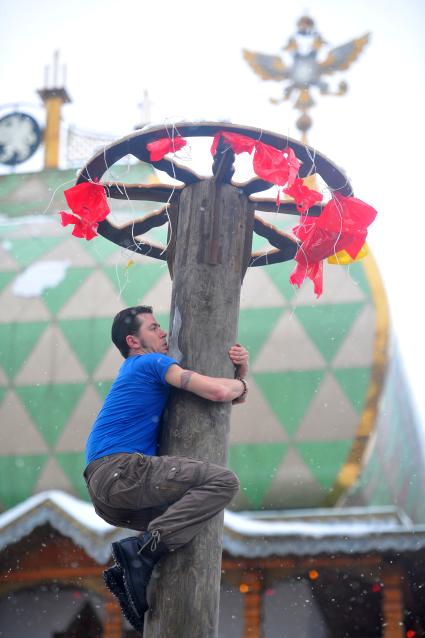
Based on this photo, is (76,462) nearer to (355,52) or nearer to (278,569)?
(278,569)

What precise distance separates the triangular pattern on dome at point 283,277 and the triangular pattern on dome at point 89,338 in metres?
1.74

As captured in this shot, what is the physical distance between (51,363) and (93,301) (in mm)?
780

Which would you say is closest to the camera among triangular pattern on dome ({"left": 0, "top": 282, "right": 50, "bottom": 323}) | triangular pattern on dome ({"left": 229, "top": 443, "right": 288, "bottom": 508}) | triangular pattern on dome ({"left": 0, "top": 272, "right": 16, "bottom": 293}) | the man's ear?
the man's ear

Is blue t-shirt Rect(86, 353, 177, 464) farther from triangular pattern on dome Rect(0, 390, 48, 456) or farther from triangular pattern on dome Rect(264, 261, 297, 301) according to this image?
triangular pattern on dome Rect(264, 261, 297, 301)

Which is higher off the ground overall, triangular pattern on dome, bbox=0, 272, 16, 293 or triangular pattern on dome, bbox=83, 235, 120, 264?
triangular pattern on dome, bbox=83, 235, 120, 264

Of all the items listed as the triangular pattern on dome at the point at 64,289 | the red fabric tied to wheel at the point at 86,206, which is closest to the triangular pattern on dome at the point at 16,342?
the triangular pattern on dome at the point at 64,289

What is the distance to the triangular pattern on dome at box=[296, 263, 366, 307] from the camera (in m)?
9.01

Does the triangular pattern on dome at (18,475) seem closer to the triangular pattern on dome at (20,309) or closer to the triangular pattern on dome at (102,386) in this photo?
the triangular pattern on dome at (102,386)

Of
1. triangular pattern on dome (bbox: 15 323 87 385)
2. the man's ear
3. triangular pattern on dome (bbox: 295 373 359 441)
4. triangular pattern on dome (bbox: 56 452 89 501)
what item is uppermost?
the man's ear

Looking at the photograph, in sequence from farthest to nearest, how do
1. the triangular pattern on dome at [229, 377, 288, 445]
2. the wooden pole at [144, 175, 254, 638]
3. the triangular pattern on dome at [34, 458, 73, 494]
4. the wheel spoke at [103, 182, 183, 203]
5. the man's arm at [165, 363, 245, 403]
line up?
the triangular pattern on dome at [34, 458, 73, 494]
the triangular pattern on dome at [229, 377, 288, 445]
the wheel spoke at [103, 182, 183, 203]
the man's arm at [165, 363, 245, 403]
the wooden pole at [144, 175, 254, 638]

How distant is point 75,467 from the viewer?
855cm

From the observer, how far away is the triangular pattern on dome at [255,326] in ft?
28.8

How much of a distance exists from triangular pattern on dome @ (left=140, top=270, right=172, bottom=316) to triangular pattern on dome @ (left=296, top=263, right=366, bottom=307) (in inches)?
52.0

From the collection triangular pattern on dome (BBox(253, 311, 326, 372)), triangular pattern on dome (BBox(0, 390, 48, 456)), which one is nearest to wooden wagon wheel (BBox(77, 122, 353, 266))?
triangular pattern on dome (BBox(253, 311, 326, 372))
